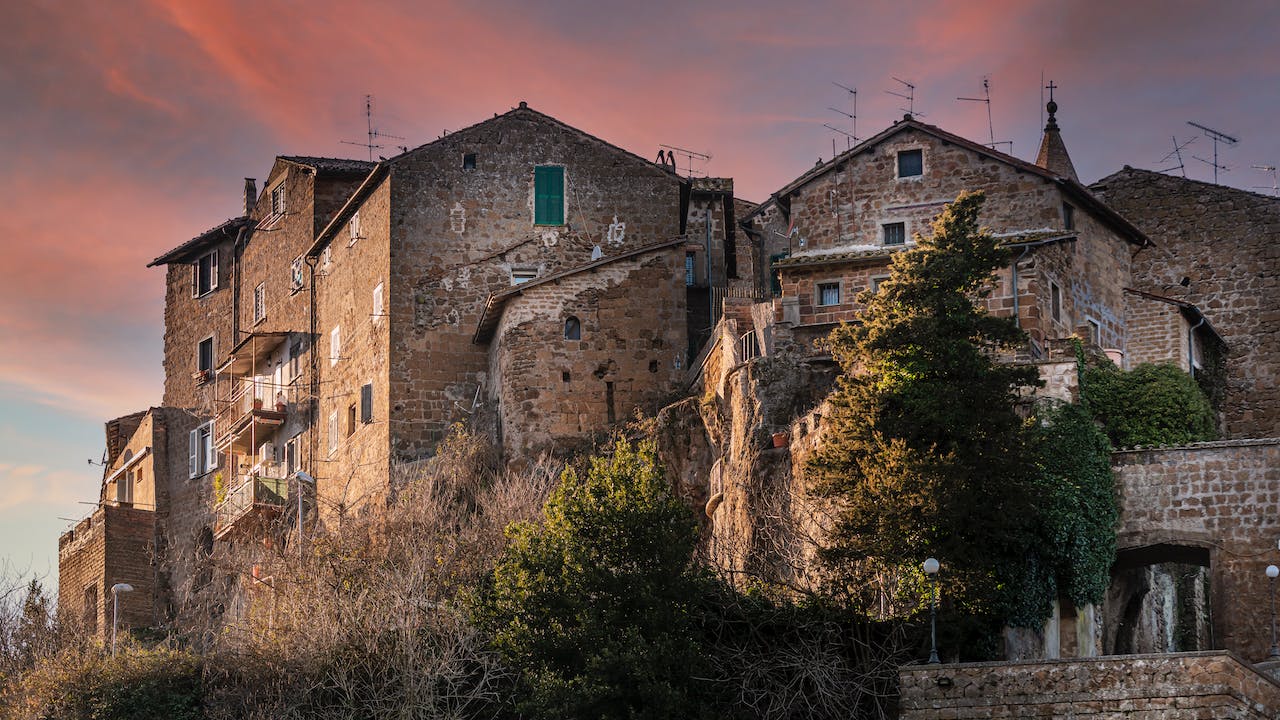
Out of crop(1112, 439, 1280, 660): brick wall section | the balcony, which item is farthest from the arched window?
crop(1112, 439, 1280, 660): brick wall section

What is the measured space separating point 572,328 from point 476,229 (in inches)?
196

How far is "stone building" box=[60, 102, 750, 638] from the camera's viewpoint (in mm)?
47344

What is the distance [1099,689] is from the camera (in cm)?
3069

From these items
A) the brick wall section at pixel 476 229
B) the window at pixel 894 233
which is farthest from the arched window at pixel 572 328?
the window at pixel 894 233

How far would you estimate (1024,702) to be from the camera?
31000 mm

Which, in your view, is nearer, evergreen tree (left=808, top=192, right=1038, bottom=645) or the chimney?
evergreen tree (left=808, top=192, right=1038, bottom=645)

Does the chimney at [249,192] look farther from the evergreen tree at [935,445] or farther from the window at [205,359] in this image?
the evergreen tree at [935,445]

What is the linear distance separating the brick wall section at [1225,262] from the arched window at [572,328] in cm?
1835

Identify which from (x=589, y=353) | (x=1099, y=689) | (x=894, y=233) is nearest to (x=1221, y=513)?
(x=1099, y=689)

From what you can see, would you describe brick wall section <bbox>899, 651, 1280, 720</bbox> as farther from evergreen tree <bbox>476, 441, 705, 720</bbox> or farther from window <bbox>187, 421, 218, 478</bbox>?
window <bbox>187, 421, 218, 478</bbox>

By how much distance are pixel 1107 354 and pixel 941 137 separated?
6.59 m

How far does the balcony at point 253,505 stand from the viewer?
2108 inches

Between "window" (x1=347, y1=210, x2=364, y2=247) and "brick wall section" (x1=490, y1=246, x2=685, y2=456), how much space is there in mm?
7463

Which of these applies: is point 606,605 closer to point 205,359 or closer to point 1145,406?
point 1145,406
